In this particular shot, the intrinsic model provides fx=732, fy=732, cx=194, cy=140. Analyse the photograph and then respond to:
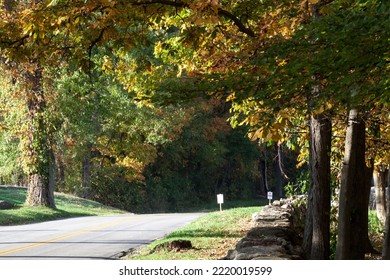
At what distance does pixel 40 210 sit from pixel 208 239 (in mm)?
16439

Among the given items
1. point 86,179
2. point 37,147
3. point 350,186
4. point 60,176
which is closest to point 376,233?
point 350,186

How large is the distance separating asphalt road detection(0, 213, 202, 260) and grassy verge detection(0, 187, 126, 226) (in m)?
2.33

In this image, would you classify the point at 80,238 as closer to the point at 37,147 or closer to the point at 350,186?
the point at 37,147

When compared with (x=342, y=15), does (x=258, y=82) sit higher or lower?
lower

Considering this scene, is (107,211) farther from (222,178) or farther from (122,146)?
(222,178)

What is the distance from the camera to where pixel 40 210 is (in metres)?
33.2

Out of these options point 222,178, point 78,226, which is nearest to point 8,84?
point 78,226

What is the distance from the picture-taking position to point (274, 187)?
67.6 metres

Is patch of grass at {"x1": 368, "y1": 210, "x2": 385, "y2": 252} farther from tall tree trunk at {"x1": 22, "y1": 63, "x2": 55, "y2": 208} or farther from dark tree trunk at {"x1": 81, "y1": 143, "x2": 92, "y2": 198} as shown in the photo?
dark tree trunk at {"x1": 81, "y1": 143, "x2": 92, "y2": 198}

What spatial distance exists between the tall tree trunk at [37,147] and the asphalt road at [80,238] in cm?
315

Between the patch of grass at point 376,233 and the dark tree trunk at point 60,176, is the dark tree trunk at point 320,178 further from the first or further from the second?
the dark tree trunk at point 60,176

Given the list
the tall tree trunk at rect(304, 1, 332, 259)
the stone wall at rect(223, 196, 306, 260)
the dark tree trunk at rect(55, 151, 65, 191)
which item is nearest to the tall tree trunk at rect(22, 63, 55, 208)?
the stone wall at rect(223, 196, 306, 260)

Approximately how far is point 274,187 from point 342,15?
60218mm

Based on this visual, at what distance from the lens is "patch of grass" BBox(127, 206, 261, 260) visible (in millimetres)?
14992
